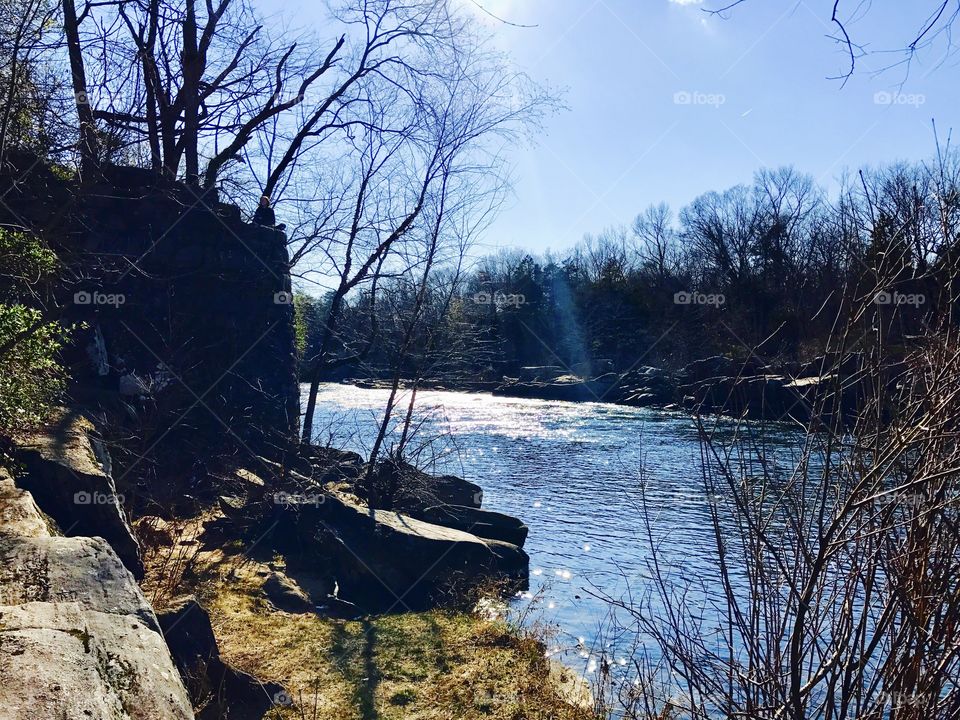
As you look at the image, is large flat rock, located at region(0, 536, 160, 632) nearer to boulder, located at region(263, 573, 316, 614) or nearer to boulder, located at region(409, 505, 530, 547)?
boulder, located at region(263, 573, 316, 614)

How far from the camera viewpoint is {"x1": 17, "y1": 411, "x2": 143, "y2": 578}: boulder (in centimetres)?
752

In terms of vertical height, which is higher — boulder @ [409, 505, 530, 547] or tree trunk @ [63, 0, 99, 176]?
tree trunk @ [63, 0, 99, 176]

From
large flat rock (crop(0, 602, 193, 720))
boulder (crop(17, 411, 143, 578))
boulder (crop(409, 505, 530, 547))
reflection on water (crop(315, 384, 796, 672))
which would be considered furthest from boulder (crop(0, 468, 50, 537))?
boulder (crop(409, 505, 530, 547))

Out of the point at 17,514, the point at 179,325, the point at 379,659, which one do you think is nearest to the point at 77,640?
the point at 17,514

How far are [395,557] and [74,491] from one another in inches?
184

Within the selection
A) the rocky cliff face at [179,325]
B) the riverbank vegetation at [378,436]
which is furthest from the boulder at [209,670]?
the rocky cliff face at [179,325]

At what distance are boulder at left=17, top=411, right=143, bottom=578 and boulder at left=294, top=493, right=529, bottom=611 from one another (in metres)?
3.25

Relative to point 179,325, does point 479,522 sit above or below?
below

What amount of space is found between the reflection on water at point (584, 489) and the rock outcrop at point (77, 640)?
8.34 feet

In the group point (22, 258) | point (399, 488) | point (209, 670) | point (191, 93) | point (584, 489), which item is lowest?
point (584, 489)

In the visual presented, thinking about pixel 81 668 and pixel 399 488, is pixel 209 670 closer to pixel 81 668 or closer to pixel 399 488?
pixel 81 668

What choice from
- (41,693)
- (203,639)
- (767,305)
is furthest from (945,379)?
(767,305)

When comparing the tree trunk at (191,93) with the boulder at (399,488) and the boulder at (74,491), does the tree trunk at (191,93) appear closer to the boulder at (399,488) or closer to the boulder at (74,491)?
the boulder at (74,491)

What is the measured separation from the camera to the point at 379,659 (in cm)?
809
